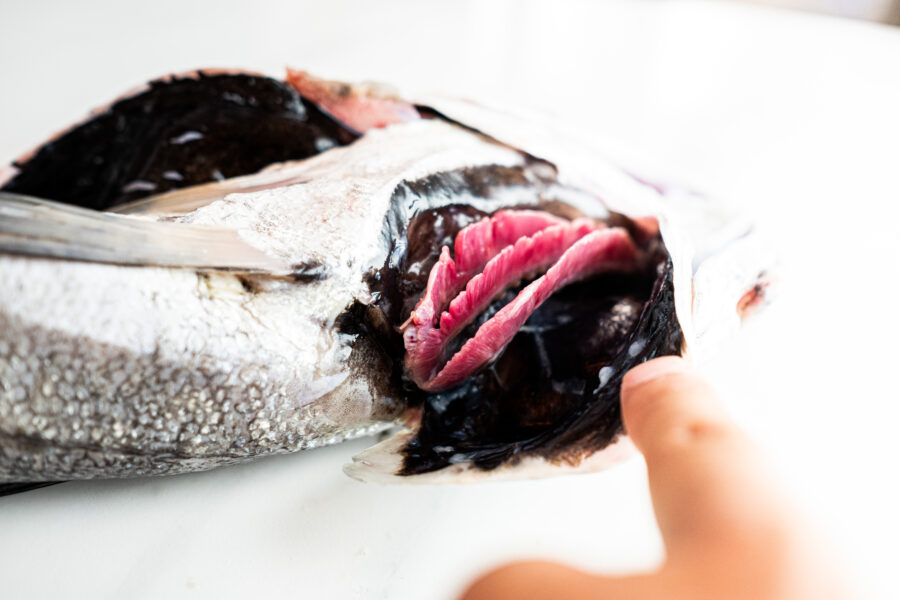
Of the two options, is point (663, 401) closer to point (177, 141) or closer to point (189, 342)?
point (189, 342)

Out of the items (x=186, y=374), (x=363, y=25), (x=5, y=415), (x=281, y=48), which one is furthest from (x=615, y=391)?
(x=363, y=25)

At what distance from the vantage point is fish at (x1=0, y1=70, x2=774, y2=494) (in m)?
0.71

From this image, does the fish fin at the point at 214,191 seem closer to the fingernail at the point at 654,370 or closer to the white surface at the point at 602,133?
the white surface at the point at 602,133

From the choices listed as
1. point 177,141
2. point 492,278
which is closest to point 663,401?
point 492,278

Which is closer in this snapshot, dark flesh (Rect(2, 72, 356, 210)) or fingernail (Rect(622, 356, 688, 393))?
fingernail (Rect(622, 356, 688, 393))

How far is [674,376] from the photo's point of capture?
703 millimetres

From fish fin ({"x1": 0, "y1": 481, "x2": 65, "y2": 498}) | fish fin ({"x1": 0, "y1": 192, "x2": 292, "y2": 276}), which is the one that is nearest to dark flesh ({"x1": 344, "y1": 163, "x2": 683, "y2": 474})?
fish fin ({"x1": 0, "y1": 192, "x2": 292, "y2": 276})


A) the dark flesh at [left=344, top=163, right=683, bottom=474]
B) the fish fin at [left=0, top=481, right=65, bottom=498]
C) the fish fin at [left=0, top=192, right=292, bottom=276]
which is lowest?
the fish fin at [left=0, top=481, right=65, bottom=498]

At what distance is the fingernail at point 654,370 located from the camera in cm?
72

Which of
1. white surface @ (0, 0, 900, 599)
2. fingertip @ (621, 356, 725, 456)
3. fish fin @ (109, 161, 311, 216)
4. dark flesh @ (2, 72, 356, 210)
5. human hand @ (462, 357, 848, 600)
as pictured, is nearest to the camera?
human hand @ (462, 357, 848, 600)

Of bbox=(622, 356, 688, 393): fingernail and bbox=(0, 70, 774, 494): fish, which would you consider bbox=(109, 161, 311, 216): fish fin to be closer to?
bbox=(0, 70, 774, 494): fish

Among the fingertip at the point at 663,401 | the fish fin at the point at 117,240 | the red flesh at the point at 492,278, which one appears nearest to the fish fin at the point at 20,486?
the fish fin at the point at 117,240

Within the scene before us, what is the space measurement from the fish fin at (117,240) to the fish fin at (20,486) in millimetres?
325

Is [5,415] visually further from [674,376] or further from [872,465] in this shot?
[872,465]
